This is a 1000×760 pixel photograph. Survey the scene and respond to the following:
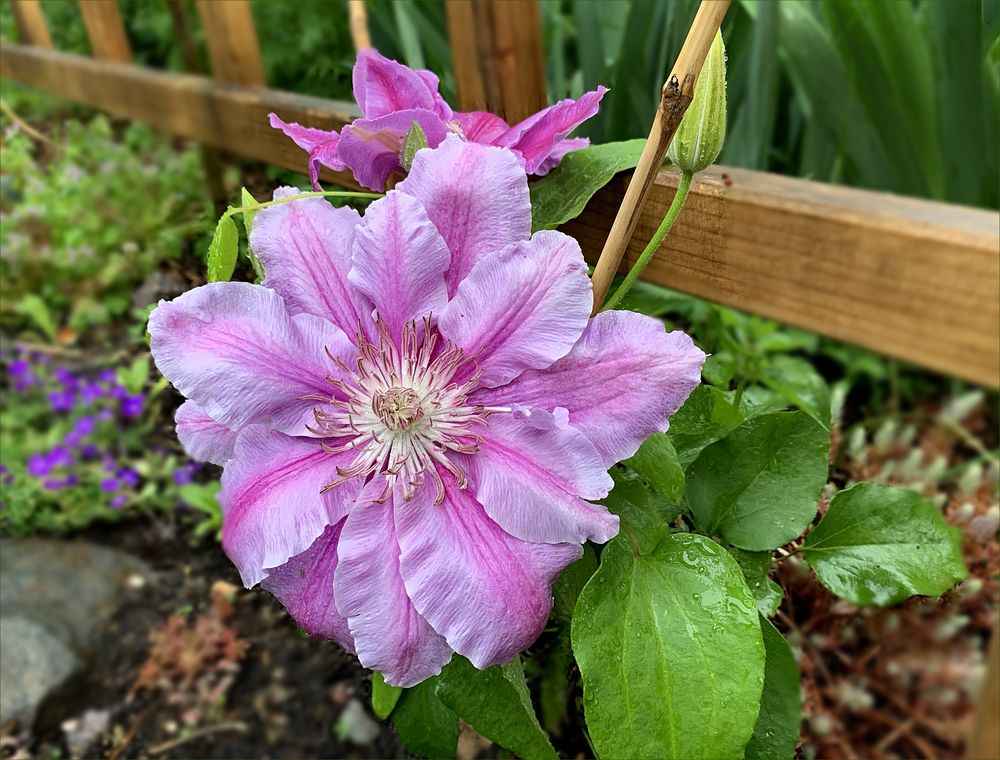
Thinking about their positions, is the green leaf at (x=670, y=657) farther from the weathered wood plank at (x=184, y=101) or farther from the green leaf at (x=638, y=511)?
the weathered wood plank at (x=184, y=101)

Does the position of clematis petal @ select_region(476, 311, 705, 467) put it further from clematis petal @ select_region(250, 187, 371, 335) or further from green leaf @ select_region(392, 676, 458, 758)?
green leaf @ select_region(392, 676, 458, 758)

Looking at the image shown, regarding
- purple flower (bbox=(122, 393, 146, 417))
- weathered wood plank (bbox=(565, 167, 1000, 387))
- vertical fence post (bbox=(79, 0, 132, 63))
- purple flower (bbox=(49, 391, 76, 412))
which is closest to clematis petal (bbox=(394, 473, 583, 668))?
weathered wood plank (bbox=(565, 167, 1000, 387))

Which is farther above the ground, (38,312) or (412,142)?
(412,142)

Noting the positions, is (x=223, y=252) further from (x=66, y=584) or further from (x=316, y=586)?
(x=66, y=584)

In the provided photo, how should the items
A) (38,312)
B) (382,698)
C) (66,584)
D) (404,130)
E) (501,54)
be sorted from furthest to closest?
(38,312)
(66,584)
(501,54)
(382,698)
(404,130)

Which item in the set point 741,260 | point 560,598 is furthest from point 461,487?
point 741,260

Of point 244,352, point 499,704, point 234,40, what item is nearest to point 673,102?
point 244,352

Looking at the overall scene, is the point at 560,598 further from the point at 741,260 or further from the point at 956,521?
the point at 956,521
